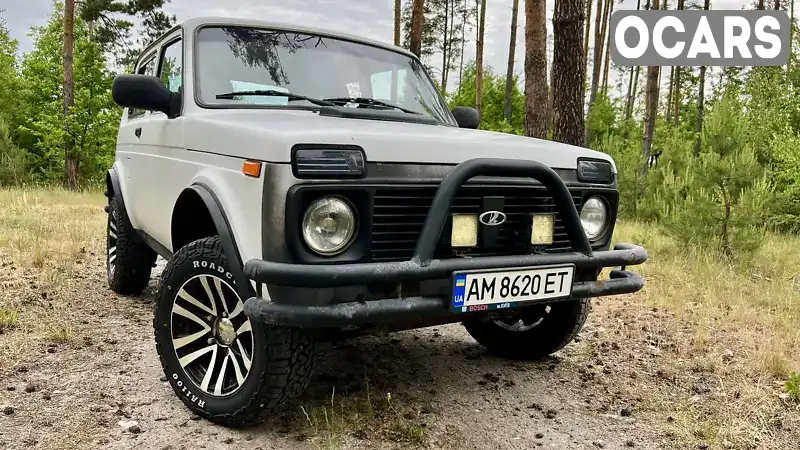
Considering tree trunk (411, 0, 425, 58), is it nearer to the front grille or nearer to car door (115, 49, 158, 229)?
car door (115, 49, 158, 229)

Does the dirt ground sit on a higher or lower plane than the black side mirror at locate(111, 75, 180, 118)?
lower

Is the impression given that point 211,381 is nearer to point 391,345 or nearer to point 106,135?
point 391,345

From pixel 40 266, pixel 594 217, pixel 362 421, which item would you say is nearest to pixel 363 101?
pixel 594 217

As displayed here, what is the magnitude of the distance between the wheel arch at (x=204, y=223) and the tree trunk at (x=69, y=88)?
14.5 metres

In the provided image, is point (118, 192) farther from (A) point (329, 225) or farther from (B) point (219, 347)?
(A) point (329, 225)

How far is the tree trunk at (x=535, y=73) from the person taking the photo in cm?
902

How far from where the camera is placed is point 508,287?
2.50m

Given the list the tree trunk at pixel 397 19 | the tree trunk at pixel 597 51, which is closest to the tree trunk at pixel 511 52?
the tree trunk at pixel 597 51

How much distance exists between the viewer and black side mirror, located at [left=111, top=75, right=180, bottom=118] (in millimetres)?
2971

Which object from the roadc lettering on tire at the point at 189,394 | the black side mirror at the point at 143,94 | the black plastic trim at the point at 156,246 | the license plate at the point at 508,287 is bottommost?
the roadc lettering on tire at the point at 189,394

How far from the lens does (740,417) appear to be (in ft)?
9.70

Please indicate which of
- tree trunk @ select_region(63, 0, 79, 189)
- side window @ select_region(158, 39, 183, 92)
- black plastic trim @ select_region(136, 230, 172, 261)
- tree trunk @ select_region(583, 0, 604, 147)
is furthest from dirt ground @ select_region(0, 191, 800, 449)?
tree trunk @ select_region(583, 0, 604, 147)

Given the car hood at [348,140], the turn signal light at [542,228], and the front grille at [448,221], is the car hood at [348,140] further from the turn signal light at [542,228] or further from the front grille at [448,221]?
the turn signal light at [542,228]

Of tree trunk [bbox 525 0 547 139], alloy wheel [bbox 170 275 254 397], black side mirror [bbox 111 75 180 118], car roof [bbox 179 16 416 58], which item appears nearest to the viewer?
alloy wheel [bbox 170 275 254 397]
